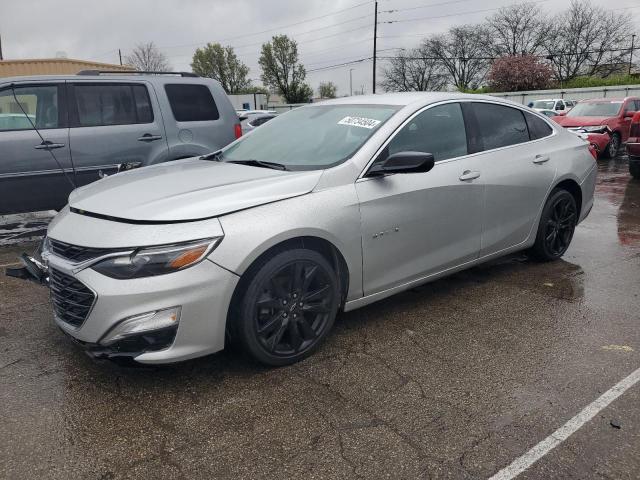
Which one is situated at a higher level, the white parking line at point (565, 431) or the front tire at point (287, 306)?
the front tire at point (287, 306)

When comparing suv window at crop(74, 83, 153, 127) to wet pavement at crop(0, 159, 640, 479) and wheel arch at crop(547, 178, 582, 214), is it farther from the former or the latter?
wheel arch at crop(547, 178, 582, 214)

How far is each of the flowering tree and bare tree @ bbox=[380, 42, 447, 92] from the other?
75.0 feet

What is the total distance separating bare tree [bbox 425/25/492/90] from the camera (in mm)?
68750

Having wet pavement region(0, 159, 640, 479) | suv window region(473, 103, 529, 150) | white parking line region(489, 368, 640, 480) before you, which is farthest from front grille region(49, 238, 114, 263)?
suv window region(473, 103, 529, 150)

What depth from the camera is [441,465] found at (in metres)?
2.34

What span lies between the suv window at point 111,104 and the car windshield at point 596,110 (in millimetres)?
12945

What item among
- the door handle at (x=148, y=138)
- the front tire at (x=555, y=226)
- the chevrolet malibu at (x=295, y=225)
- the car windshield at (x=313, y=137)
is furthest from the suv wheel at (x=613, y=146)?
the car windshield at (x=313, y=137)

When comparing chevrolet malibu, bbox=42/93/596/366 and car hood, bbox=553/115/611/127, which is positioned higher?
chevrolet malibu, bbox=42/93/596/366

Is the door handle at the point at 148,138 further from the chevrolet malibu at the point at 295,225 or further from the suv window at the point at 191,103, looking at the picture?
the chevrolet malibu at the point at 295,225

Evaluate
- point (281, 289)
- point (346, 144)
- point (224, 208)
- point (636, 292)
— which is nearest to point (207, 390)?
point (281, 289)

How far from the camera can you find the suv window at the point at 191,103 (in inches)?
257

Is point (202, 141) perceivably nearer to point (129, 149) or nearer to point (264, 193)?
point (129, 149)

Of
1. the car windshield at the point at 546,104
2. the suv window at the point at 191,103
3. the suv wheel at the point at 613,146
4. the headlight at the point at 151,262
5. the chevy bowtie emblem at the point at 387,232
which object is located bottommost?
the suv wheel at the point at 613,146

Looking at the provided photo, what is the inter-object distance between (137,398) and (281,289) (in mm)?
963
